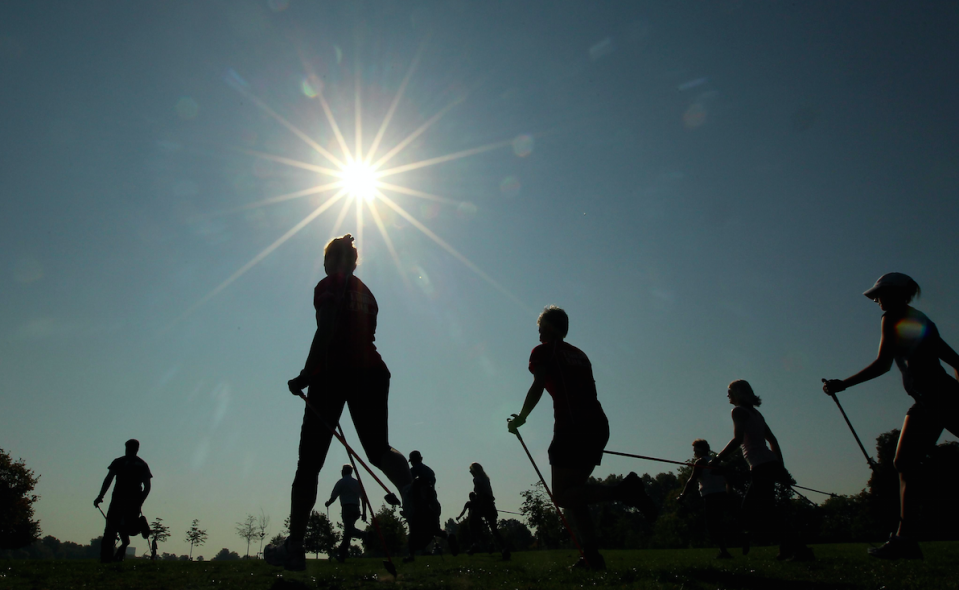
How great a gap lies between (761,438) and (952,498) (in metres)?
1.85

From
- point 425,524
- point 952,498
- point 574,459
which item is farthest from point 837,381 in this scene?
point 425,524

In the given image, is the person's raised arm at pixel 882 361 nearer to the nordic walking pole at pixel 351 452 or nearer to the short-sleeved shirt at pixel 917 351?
the short-sleeved shirt at pixel 917 351

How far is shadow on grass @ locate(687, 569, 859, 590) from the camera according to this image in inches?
153

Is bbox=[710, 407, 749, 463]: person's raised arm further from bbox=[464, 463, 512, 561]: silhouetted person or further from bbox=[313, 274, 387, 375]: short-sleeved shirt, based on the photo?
bbox=[464, 463, 512, 561]: silhouetted person

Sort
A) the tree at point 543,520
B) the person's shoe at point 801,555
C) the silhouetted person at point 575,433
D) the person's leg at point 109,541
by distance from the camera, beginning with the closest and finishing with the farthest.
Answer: the silhouetted person at point 575,433 → the person's shoe at point 801,555 → the person's leg at point 109,541 → the tree at point 543,520

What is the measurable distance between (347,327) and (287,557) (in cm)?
183

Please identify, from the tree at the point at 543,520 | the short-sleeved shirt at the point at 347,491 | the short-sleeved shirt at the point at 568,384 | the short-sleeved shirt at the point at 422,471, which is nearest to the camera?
the short-sleeved shirt at the point at 568,384

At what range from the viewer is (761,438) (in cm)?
671

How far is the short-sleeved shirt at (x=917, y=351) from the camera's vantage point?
4.33 metres

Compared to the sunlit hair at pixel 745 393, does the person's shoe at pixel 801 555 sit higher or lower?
lower

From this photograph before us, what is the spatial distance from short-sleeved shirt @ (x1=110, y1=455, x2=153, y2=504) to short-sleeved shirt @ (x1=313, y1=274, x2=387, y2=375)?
6.98 metres

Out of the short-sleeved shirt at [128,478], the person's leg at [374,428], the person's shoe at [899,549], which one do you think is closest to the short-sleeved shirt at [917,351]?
the person's shoe at [899,549]

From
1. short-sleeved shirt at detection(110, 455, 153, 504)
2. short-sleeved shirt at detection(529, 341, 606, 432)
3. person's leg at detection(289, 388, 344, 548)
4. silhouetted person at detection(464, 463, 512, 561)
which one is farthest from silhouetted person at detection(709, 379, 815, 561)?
short-sleeved shirt at detection(110, 455, 153, 504)

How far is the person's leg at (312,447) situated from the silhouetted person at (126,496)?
665 centimetres
